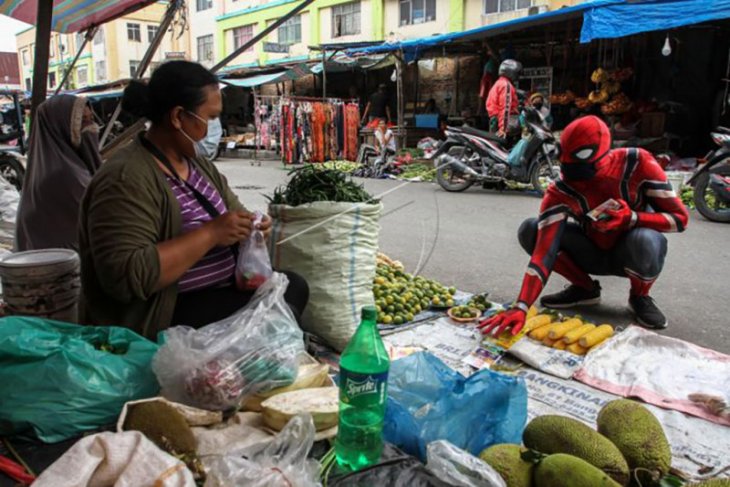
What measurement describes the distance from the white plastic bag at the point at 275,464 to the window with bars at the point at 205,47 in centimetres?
2743

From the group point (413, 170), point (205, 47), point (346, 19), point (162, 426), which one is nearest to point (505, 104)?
point (413, 170)

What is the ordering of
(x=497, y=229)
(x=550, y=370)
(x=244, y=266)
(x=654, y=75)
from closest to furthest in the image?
(x=244, y=266) < (x=550, y=370) < (x=497, y=229) < (x=654, y=75)

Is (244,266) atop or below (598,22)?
below

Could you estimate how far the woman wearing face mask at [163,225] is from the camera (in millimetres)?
1869

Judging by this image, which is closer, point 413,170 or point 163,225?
point 163,225

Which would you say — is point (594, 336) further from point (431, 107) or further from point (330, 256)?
point (431, 107)

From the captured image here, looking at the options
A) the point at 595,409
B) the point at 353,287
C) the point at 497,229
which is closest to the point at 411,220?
the point at 497,229

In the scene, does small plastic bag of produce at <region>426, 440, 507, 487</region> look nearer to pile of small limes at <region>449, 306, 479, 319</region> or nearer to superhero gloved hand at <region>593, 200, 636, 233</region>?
pile of small limes at <region>449, 306, 479, 319</region>

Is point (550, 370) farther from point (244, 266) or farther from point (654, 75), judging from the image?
point (654, 75)

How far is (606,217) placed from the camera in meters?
3.19

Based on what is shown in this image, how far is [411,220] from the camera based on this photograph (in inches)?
269

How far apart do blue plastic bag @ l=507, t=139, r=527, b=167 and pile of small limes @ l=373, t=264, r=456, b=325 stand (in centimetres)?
493

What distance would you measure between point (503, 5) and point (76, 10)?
1424 cm

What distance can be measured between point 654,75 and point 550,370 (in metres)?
10.2
